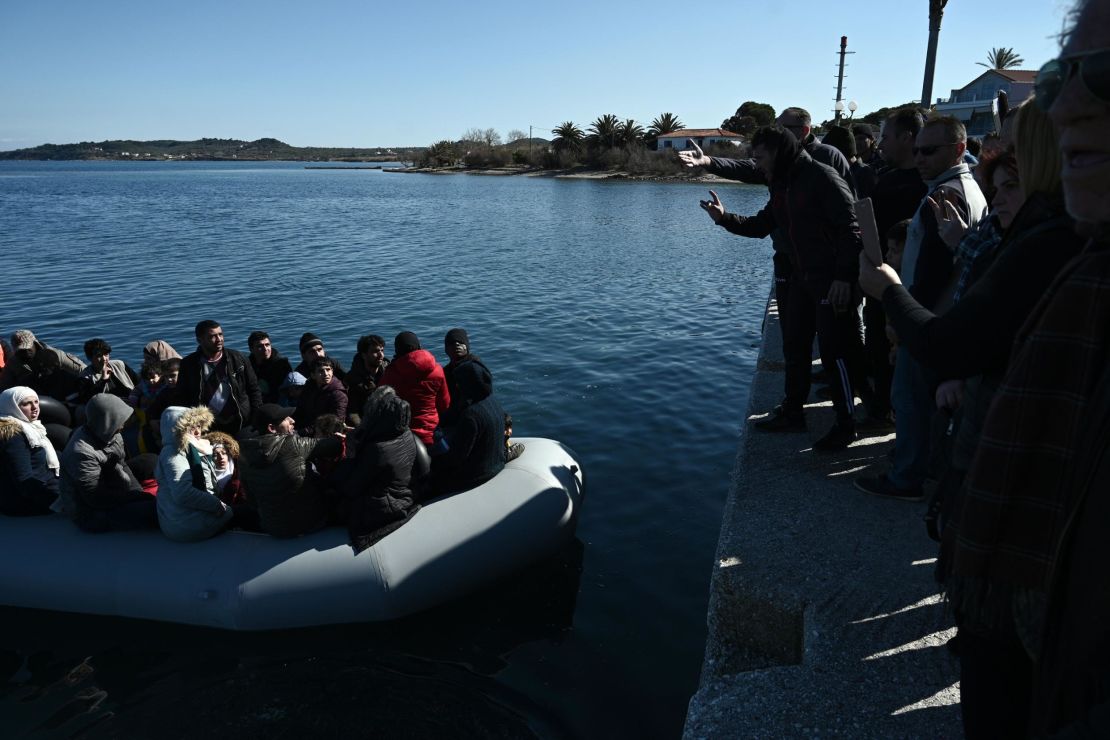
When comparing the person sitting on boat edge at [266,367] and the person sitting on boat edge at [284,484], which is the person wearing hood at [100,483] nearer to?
the person sitting on boat edge at [284,484]

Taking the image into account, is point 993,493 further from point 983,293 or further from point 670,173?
point 670,173

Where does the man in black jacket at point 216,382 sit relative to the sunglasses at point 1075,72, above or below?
below

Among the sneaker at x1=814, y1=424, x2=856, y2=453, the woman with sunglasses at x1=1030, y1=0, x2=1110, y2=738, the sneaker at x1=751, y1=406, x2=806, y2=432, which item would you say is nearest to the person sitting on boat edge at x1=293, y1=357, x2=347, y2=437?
the sneaker at x1=751, y1=406, x2=806, y2=432

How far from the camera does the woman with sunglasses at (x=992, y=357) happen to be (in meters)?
1.51

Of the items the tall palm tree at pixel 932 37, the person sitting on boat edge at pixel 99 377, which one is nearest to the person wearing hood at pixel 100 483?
the person sitting on boat edge at pixel 99 377

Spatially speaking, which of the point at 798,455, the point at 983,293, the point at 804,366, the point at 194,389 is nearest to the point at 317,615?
the point at 194,389

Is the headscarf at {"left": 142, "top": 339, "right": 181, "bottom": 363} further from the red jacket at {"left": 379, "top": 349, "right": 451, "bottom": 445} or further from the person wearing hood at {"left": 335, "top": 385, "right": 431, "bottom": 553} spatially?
the person wearing hood at {"left": 335, "top": 385, "right": 431, "bottom": 553}

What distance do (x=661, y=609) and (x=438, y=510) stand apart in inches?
71.2

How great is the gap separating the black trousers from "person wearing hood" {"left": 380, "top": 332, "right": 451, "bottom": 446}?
3.03 metres

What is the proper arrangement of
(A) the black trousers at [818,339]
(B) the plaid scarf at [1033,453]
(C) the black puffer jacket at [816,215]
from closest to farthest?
(B) the plaid scarf at [1033,453]
(C) the black puffer jacket at [816,215]
(A) the black trousers at [818,339]

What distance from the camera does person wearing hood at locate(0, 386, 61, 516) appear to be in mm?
5246

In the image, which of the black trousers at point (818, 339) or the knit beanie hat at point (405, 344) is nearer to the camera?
the black trousers at point (818, 339)

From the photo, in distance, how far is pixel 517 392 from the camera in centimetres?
1037

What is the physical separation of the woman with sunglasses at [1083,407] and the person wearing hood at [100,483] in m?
5.52
